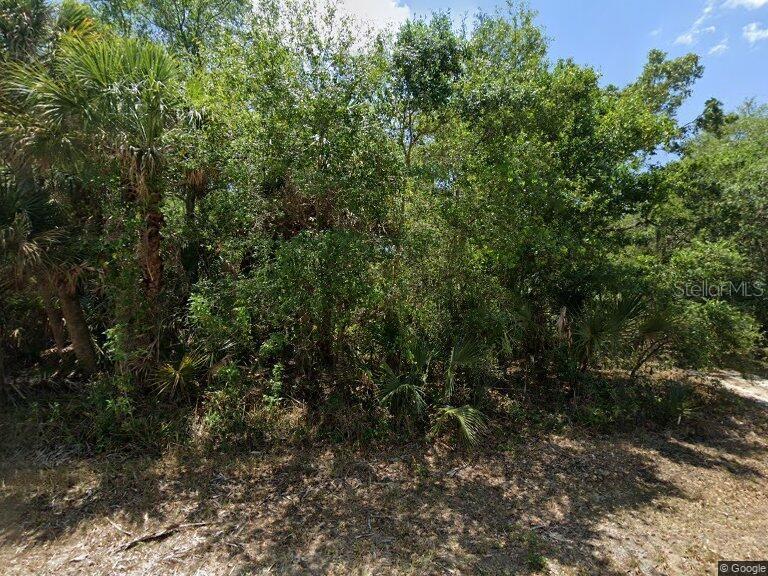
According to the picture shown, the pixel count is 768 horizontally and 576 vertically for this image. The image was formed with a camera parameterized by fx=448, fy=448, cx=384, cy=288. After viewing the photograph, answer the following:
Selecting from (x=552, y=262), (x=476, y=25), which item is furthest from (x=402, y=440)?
(x=476, y=25)

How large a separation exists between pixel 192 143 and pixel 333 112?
1.91 meters

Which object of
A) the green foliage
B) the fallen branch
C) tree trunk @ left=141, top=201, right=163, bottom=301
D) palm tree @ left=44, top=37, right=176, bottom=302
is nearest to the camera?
the fallen branch

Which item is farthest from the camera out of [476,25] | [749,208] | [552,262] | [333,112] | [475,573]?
[476,25]

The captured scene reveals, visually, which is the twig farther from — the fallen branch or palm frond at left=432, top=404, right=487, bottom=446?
palm frond at left=432, top=404, right=487, bottom=446

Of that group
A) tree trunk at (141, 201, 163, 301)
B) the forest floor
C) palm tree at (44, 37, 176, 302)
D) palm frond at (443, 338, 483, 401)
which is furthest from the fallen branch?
palm tree at (44, 37, 176, 302)

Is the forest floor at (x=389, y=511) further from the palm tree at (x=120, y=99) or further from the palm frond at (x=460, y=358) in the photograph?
the palm tree at (x=120, y=99)

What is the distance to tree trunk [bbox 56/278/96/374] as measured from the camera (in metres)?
6.91

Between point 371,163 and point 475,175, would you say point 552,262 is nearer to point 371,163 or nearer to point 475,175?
point 475,175

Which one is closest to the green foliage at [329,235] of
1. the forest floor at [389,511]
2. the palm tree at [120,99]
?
the palm tree at [120,99]

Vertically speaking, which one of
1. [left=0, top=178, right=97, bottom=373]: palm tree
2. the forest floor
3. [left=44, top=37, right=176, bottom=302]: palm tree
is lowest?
the forest floor

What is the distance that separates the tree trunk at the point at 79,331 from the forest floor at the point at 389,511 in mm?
1703

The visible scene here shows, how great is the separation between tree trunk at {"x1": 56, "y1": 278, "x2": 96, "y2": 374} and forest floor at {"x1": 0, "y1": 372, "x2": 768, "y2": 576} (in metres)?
1.70

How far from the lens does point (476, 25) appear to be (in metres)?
10.7

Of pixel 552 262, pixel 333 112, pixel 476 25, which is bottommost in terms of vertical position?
pixel 552 262
